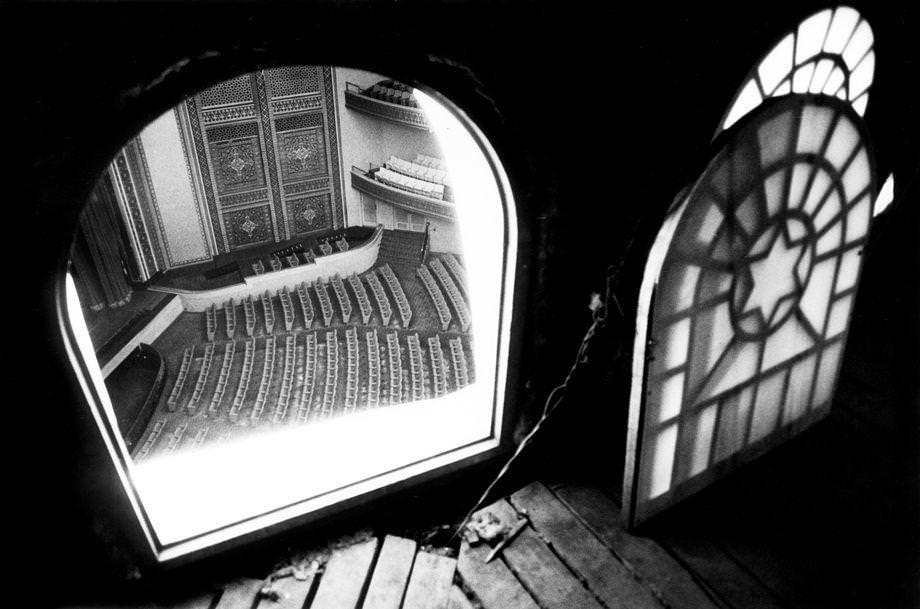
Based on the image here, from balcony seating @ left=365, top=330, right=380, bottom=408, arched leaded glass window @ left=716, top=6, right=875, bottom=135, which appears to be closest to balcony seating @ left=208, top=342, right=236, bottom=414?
balcony seating @ left=365, top=330, right=380, bottom=408

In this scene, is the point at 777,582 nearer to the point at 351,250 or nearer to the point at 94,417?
the point at 94,417

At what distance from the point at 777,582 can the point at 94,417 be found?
3.23 m

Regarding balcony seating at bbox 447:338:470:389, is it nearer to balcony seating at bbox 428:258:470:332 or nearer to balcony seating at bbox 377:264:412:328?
balcony seating at bbox 428:258:470:332

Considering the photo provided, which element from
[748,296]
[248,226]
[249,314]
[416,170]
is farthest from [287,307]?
[748,296]

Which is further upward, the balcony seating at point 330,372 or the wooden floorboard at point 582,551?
the wooden floorboard at point 582,551

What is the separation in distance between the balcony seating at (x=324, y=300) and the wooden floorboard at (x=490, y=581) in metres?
13.6

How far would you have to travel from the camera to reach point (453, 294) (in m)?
17.8

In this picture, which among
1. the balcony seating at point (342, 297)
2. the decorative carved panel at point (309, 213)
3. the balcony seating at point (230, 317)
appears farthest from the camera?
the decorative carved panel at point (309, 213)

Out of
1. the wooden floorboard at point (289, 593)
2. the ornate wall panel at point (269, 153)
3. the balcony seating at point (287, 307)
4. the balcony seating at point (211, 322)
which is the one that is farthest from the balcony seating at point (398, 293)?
the wooden floorboard at point (289, 593)

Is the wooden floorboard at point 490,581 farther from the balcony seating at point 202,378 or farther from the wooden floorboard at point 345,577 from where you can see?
the balcony seating at point 202,378

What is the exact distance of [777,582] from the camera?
298cm

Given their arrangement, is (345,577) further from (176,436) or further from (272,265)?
(272,265)

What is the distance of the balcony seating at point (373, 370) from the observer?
1394 cm

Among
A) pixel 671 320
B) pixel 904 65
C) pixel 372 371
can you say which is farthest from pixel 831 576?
pixel 372 371
